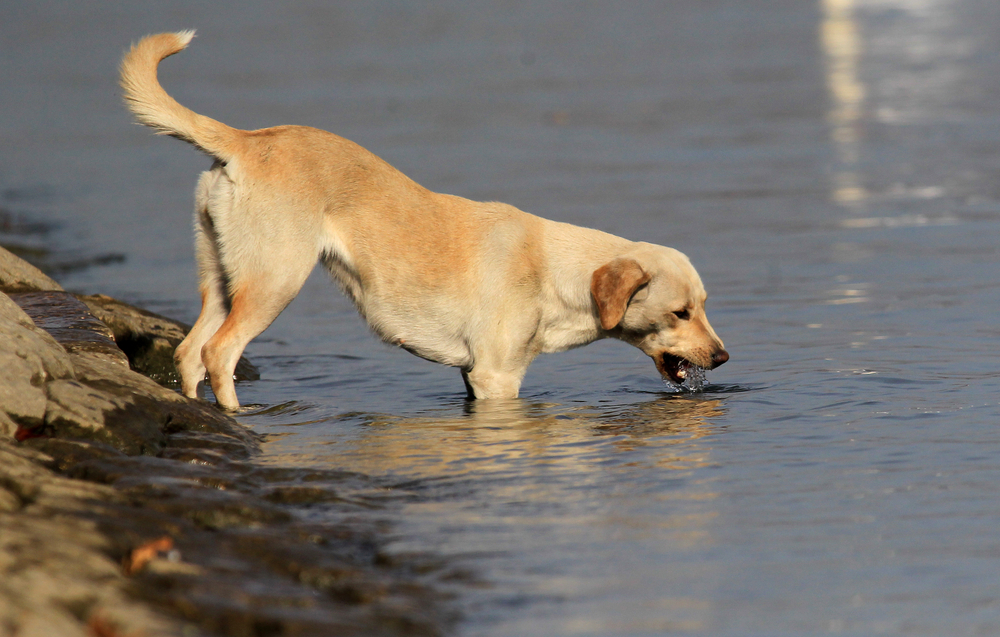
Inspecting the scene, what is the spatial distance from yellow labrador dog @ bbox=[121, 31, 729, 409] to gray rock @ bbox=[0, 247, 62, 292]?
1.66m

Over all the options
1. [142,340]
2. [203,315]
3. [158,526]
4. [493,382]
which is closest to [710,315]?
[493,382]

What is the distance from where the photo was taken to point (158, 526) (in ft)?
15.0

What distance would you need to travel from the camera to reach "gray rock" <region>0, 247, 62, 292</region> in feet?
28.5

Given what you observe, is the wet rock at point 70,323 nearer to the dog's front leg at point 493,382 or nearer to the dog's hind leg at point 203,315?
the dog's hind leg at point 203,315

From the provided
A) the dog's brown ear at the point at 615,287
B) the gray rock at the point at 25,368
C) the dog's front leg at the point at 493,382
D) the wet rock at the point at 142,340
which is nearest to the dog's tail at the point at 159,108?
the gray rock at the point at 25,368

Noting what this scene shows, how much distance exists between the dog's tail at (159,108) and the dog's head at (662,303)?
2589 millimetres

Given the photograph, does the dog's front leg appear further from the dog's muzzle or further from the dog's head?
the dog's muzzle

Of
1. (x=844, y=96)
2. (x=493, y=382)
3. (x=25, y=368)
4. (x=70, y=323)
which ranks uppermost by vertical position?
(x=844, y=96)

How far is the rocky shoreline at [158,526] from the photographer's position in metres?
3.80

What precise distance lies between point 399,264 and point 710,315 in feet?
12.5

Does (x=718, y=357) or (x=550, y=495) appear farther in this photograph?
(x=718, y=357)

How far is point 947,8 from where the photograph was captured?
148 ft

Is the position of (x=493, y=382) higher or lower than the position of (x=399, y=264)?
lower

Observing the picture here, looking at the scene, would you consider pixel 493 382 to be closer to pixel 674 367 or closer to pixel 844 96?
pixel 674 367
